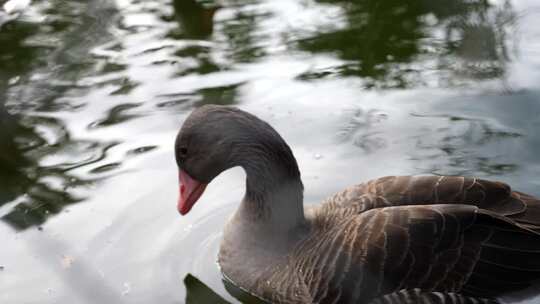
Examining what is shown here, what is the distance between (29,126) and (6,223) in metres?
1.44

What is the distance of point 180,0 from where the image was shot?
31.8 ft

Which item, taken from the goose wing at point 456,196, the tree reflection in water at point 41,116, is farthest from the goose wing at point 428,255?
the tree reflection in water at point 41,116

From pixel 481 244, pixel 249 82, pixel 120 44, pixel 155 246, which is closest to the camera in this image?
pixel 481 244

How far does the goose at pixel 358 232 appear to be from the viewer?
4.86m

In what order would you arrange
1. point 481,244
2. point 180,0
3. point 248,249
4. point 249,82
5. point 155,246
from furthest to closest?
1. point 180,0
2. point 249,82
3. point 155,246
4. point 248,249
5. point 481,244

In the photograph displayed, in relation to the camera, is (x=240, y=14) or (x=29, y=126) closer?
(x=29, y=126)

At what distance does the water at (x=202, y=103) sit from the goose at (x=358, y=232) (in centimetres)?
59

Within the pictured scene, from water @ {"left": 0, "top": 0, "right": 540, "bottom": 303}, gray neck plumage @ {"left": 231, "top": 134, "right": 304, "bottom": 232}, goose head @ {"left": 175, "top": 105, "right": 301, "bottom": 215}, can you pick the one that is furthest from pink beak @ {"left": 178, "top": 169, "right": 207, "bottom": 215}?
water @ {"left": 0, "top": 0, "right": 540, "bottom": 303}

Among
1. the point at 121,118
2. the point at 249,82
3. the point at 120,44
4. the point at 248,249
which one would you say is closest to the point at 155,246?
the point at 248,249

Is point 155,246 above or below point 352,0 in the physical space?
below

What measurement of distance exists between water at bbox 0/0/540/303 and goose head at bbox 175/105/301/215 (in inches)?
30.2

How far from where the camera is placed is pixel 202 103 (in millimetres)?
7578

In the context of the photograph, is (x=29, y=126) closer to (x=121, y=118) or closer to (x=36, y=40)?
(x=121, y=118)

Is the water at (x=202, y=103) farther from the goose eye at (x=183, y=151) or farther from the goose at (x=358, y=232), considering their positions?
the goose eye at (x=183, y=151)
